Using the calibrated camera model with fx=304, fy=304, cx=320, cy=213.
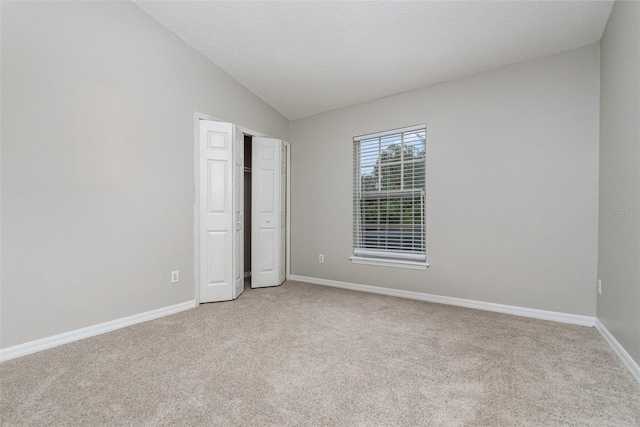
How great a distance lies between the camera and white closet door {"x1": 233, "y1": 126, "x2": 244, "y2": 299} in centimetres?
374

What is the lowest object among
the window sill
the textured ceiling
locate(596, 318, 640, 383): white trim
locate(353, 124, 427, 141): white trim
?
locate(596, 318, 640, 383): white trim

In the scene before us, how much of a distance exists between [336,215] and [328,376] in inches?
107

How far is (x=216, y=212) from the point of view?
3.61 m

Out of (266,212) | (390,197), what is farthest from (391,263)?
(266,212)

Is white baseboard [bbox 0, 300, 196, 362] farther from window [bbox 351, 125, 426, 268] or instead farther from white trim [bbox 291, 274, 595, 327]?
window [bbox 351, 125, 426, 268]

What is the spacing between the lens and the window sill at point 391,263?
366 centimetres

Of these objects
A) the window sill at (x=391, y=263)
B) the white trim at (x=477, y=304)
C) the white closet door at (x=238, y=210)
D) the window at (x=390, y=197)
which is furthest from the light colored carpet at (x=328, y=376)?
the window at (x=390, y=197)

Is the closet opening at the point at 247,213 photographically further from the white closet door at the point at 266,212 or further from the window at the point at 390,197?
the window at the point at 390,197

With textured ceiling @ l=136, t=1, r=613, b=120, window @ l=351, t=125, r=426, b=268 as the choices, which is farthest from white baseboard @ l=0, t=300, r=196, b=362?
textured ceiling @ l=136, t=1, r=613, b=120

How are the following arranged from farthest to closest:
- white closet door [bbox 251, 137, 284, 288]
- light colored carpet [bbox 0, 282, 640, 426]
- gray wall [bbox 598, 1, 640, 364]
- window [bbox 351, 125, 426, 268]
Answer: white closet door [bbox 251, 137, 284, 288], window [bbox 351, 125, 426, 268], gray wall [bbox 598, 1, 640, 364], light colored carpet [bbox 0, 282, 640, 426]

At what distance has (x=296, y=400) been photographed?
1.63m

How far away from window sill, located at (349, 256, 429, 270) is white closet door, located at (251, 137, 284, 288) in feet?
3.79

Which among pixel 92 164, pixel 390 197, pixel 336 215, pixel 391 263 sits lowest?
pixel 391 263

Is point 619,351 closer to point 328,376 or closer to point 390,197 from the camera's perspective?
point 328,376
